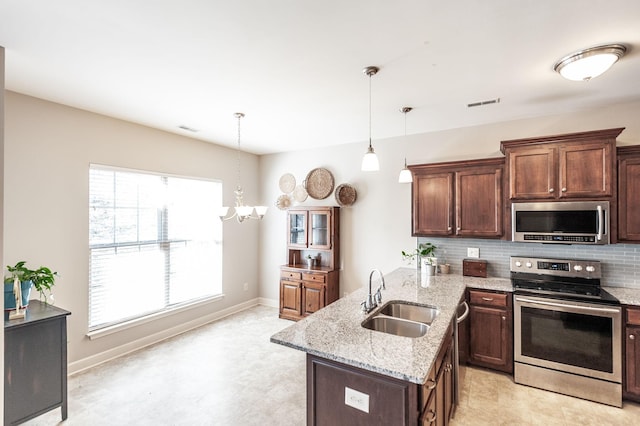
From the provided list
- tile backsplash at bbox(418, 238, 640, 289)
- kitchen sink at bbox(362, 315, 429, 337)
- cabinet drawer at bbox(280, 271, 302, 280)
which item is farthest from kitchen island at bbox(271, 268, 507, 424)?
cabinet drawer at bbox(280, 271, 302, 280)

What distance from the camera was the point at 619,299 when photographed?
268cm

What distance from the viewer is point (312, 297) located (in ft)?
15.2

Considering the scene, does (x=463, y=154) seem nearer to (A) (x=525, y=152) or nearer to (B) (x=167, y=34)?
(A) (x=525, y=152)

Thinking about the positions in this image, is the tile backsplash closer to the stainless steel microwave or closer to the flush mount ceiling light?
the stainless steel microwave

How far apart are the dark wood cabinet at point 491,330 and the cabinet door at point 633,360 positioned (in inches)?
33.7

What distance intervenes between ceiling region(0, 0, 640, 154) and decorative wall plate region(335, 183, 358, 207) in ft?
4.38

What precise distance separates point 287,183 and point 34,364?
3.79 m

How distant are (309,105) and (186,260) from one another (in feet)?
9.51

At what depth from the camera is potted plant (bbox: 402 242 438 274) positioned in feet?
12.3

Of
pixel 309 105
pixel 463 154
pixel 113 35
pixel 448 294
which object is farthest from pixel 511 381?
pixel 113 35

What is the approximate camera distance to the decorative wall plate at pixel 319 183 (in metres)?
4.88

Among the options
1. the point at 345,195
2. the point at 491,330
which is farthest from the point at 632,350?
the point at 345,195

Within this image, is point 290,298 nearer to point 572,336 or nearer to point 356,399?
point 356,399

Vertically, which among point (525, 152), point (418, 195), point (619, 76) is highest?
point (619, 76)
